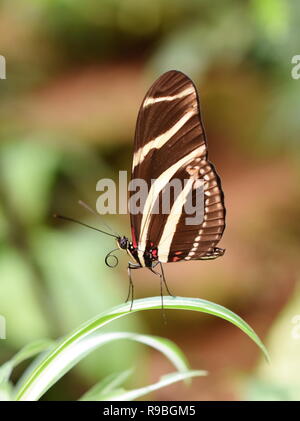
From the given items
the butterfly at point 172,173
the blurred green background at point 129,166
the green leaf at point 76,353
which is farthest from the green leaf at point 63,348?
the blurred green background at point 129,166

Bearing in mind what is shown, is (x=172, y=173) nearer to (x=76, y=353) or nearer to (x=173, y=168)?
(x=173, y=168)

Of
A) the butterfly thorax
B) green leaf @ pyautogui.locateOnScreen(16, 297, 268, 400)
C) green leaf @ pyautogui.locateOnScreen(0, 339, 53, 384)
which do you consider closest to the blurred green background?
the butterfly thorax

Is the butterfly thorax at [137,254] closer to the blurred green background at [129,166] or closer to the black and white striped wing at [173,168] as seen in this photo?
the black and white striped wing at [173,168]

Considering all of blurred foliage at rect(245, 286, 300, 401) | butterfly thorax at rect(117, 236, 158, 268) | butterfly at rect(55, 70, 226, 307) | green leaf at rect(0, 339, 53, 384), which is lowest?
blurred foliage at rect(245, 286, 300, 401)

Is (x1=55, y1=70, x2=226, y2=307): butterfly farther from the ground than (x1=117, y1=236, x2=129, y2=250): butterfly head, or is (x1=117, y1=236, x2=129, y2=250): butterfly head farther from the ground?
(x1=55, y1=70, x2=226, y2=307): butterfly

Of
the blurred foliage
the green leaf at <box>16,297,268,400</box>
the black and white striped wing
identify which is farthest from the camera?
the blurred foliage

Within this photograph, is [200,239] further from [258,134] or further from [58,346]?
[258,134]

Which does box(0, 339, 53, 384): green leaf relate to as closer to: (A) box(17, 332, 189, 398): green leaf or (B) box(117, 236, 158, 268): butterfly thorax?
(A) box(17, 332, 189, 398): green leaf

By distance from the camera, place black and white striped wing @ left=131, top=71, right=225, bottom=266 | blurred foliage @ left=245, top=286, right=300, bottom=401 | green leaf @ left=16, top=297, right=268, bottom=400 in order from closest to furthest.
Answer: green leaf @ left=16, top=297, right=268, bottom=400, black and white striped wing @ left=131, top=71, right=225, bottom=266, blurred foliage @ left=245, top=286, right=300, bottom=401
